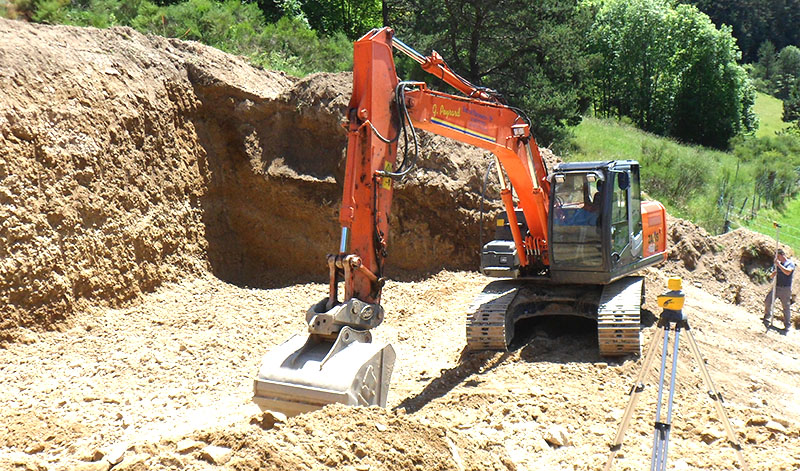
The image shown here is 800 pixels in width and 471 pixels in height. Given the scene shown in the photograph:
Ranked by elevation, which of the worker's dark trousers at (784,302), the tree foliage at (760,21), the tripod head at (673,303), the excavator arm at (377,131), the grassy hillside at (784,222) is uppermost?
the tree foliage at (760,21)

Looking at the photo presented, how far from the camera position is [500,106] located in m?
8.02

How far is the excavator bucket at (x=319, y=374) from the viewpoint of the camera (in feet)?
17.8

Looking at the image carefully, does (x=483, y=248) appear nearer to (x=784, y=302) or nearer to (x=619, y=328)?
(x=619, y=328)

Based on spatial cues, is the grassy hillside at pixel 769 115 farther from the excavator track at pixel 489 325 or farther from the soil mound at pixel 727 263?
the excavator track at pixel 489 325

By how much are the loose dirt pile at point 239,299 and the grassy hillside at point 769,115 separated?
43732 millimetres

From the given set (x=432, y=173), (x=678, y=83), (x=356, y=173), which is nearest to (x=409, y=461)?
(x=356, y=173)

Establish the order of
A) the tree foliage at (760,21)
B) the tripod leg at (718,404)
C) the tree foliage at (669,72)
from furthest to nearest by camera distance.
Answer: the tree foliage at (760,21), the tree foliage at (669,72), the tripod leg at (718,404)

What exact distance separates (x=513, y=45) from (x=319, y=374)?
1620 cm

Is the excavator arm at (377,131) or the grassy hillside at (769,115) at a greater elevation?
the excavator arm at (377,131)

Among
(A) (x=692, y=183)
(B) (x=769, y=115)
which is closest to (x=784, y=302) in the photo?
(A) (x=692, y=183)

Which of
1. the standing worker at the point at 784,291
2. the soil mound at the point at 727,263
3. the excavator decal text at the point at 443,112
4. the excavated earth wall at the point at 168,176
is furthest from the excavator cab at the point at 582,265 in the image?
the soil mound at the point at 727,263

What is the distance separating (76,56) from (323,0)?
17006mm

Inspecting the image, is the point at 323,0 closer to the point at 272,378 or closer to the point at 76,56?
the point at 76,56

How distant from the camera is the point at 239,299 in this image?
1098cm
